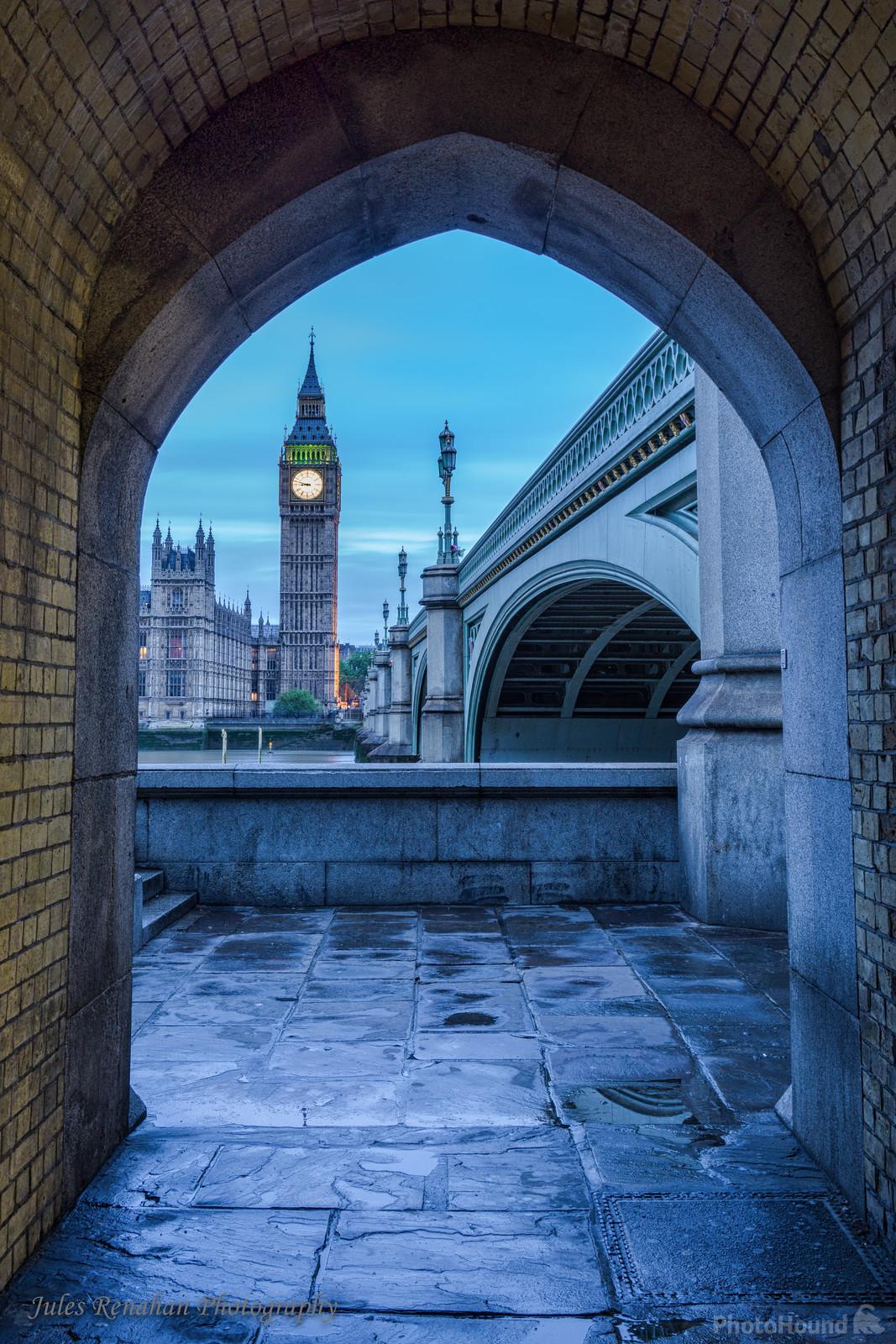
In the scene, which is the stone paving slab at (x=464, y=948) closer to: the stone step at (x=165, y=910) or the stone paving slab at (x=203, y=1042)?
the stone paving slab at (x=203, y=1042)

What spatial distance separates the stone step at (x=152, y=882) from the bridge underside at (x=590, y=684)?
14.6 metres

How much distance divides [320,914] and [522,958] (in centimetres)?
208

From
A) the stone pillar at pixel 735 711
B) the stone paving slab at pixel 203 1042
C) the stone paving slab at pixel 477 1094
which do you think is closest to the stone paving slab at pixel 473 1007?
the stone paving slab at pixel 477 1094

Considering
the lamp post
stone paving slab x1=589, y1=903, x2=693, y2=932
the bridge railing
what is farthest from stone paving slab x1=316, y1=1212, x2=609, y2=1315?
the lamp post

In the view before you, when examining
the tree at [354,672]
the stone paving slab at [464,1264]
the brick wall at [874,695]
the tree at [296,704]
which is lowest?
the stone paving slab at [464,1264]

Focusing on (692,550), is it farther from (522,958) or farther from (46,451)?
(46,451)

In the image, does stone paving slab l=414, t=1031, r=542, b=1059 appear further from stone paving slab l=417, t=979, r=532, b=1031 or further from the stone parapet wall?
the stone parapet wall

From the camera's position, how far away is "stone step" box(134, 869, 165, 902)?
764cm

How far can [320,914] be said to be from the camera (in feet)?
25.9

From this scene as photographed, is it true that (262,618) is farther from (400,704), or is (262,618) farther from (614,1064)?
(614,1064)

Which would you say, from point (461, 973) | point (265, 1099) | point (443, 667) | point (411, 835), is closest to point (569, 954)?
point (461, 973)

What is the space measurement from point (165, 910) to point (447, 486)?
781 inches

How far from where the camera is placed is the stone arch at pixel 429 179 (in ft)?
11.3

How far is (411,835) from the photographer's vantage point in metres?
8.24
